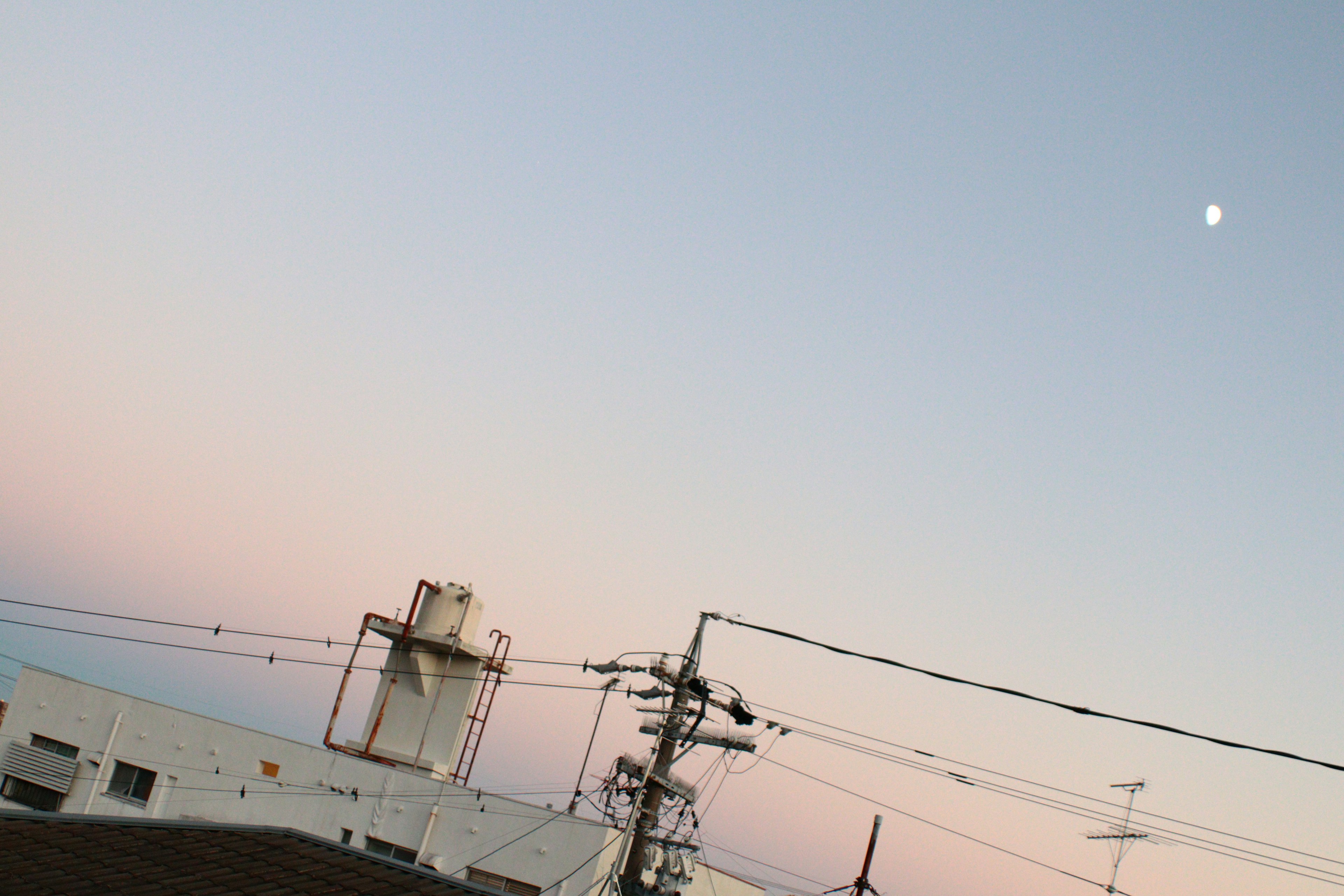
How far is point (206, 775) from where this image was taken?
30.5 metres

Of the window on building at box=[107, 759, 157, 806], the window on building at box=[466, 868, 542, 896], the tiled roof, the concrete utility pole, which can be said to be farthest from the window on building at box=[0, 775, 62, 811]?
the concrete utility pole

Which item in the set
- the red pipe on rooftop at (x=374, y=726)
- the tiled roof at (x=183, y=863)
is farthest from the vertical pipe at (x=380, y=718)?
the tiled roof at (x=183, y=863)

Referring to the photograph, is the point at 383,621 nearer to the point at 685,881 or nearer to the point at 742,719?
the point at 685,881

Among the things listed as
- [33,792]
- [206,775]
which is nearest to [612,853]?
[206,775]

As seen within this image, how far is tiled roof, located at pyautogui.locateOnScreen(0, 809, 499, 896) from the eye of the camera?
493 inches

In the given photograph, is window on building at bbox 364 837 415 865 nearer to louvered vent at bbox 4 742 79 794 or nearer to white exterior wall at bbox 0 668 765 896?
white exterior wall at bbox 0 668 765 896

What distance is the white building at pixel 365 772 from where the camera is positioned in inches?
1008

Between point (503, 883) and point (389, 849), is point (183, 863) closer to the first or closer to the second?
point (503, 883)

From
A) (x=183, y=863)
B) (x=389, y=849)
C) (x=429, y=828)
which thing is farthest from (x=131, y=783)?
(x=183, y=863)

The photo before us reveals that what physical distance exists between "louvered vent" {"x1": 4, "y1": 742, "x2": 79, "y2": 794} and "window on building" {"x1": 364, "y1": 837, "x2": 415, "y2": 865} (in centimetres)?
1372

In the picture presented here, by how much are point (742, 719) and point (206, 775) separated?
21.7m

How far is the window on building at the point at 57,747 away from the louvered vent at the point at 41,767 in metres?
0.18

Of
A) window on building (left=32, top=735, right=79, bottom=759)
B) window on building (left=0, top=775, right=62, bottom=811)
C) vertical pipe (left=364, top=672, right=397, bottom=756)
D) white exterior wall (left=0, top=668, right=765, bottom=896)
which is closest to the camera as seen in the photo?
white exterior wall (left=0, top=668, right=765, bottom=896)

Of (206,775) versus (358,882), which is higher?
(358,882)
